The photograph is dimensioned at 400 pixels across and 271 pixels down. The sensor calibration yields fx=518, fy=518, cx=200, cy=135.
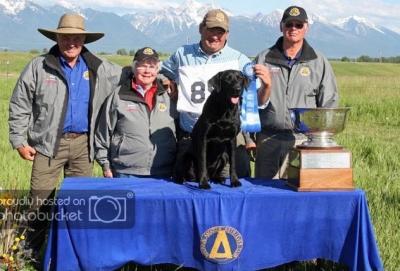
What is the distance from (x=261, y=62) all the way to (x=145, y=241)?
6.30 feet

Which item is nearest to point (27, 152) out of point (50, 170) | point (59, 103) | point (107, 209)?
point (50, 170)

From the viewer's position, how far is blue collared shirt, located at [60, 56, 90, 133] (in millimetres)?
4410

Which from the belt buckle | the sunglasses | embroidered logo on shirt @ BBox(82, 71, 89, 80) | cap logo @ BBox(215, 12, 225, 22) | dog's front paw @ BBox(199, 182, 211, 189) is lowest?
dog's front paw @ BBox(199, 182, 211, 189)

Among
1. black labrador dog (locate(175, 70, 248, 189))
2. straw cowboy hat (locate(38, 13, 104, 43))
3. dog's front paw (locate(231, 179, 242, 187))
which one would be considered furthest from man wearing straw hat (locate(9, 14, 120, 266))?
dog's front paw (locate(231, 179, 242, 187))

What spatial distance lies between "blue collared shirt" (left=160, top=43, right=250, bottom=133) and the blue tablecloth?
2.73ft

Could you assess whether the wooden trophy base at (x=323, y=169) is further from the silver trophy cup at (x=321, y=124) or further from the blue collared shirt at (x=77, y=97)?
the blue collared shirt at (x=77, y=97)

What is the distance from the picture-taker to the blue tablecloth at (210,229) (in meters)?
3.52

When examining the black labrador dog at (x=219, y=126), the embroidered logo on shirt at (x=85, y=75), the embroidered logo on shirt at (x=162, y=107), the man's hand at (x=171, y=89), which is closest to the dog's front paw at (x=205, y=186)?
the black labrador dog at (x=219, y=126)

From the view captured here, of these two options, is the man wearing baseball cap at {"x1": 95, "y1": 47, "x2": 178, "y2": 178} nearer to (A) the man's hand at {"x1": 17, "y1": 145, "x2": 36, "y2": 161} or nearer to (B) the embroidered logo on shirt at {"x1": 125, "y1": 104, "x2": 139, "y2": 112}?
(B) the embroidered logo on shirt at {"x1": 125, "y1": 104, "x2": 139, "y2": 112}

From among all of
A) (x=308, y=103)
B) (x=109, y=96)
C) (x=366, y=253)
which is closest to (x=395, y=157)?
(x=308, y=103)

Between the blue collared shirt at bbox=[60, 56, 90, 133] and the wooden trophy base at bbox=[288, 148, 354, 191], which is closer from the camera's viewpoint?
the wooden trophy base at bbox=[288, 148, 354, 191]

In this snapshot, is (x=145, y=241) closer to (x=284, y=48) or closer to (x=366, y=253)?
(x=366, y=253)

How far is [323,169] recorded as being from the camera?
3574mm

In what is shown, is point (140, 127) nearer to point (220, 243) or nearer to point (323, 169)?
point (220, 243)
